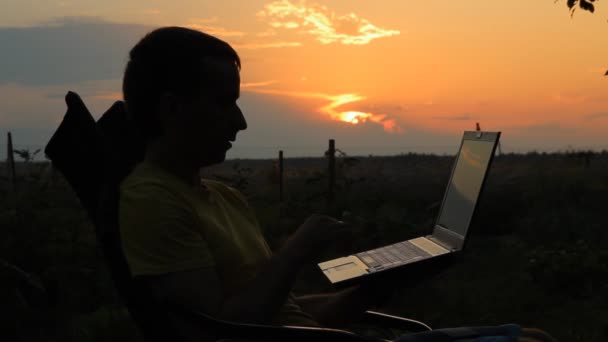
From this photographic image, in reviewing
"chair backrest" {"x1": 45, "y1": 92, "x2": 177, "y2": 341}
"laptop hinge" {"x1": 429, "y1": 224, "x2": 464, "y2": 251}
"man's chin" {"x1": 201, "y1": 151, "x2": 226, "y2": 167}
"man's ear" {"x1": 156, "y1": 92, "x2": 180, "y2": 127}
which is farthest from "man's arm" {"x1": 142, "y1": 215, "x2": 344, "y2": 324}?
"laptop hinge" {"x1": 429, "y1": 224, "x2": 464, "y2": 251}

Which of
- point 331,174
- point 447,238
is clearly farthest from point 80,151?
point 331,174

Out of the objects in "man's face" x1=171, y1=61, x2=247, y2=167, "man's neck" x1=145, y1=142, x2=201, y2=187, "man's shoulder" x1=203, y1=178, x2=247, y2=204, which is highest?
"man's face" x1=171, y1=61, x2=247, y2=167

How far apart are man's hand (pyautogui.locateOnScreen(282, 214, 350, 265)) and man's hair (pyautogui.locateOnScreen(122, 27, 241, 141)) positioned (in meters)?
0.49

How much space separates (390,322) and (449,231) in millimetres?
488

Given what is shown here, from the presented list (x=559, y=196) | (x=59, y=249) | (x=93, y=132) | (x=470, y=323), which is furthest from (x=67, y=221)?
(x=559, y=196)

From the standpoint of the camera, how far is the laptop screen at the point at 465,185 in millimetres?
2348

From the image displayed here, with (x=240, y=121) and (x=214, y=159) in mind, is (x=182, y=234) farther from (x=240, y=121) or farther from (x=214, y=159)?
(x=240, y=121)

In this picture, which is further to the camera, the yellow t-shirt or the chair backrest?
the chair backrest

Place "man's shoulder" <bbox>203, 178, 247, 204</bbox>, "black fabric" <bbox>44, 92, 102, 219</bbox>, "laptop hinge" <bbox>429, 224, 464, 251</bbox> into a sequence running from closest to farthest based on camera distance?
1. "black fabric" <bbox>44, 92, 102, 219</bbox>
2. "man's shoulder" <bbox>203, 178, 247, 204</bbox>
3. "laptop hinge" <bbox>429, 224, 464, 251</bbox>

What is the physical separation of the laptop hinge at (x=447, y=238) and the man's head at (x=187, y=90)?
3.25 ft

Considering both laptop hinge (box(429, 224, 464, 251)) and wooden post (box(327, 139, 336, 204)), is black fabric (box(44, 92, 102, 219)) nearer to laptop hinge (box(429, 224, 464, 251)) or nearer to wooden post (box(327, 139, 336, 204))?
laptop hinge (box(429, 224, 464, 251))

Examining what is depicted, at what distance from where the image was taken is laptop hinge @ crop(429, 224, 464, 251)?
232 cm

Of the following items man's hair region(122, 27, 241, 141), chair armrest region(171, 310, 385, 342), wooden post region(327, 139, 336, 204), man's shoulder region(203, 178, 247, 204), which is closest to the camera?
chair armrest region(171, 310, 385, 342)

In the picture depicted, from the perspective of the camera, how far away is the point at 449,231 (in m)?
2.53
